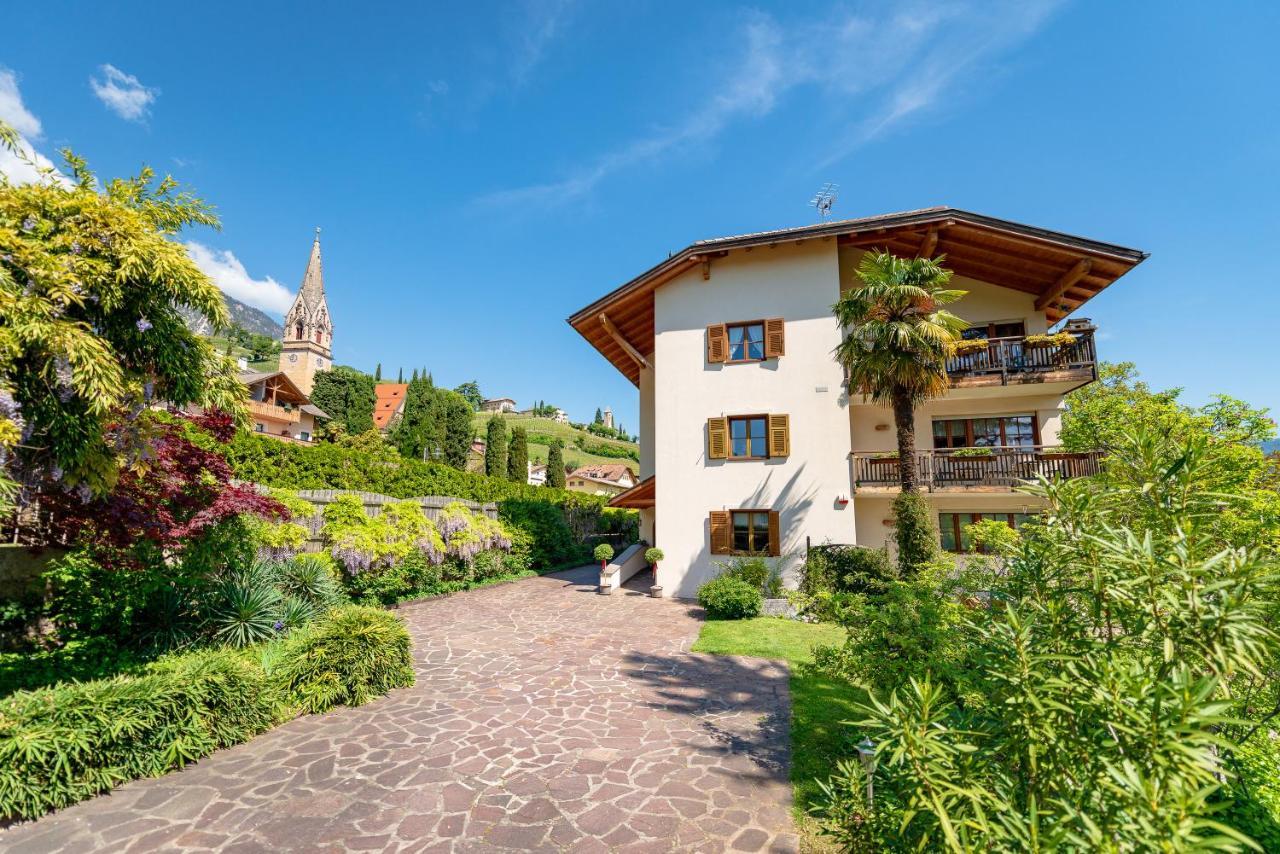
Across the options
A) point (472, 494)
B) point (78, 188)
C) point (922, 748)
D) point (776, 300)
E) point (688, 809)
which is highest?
point (776, 300)

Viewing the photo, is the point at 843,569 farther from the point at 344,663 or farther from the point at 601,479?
the point at 601,479

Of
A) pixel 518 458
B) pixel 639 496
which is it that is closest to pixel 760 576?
pixel 639 496

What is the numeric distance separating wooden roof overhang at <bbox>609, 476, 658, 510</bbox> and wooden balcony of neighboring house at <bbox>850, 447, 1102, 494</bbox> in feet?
21.6

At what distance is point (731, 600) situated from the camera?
1271 centimetres

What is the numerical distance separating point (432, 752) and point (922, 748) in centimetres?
553

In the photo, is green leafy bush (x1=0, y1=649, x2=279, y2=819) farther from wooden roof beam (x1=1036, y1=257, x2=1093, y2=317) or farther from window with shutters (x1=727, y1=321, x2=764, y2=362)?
wooden roof beam (x1=1036, y1=257, x2=1093, y2=317)

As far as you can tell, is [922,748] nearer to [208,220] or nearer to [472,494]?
[208,220]

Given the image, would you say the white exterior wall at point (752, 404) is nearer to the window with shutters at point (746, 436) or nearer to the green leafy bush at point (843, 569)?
the window with shutters at point (746, 436)

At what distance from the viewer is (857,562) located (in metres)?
13.4

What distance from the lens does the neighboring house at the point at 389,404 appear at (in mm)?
73975

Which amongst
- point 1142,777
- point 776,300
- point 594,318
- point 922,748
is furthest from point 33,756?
point 776,300

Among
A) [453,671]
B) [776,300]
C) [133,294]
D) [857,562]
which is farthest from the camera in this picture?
[776,300]

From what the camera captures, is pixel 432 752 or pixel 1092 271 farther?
pixel 1092 271

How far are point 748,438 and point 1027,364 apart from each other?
8113 millimetres
